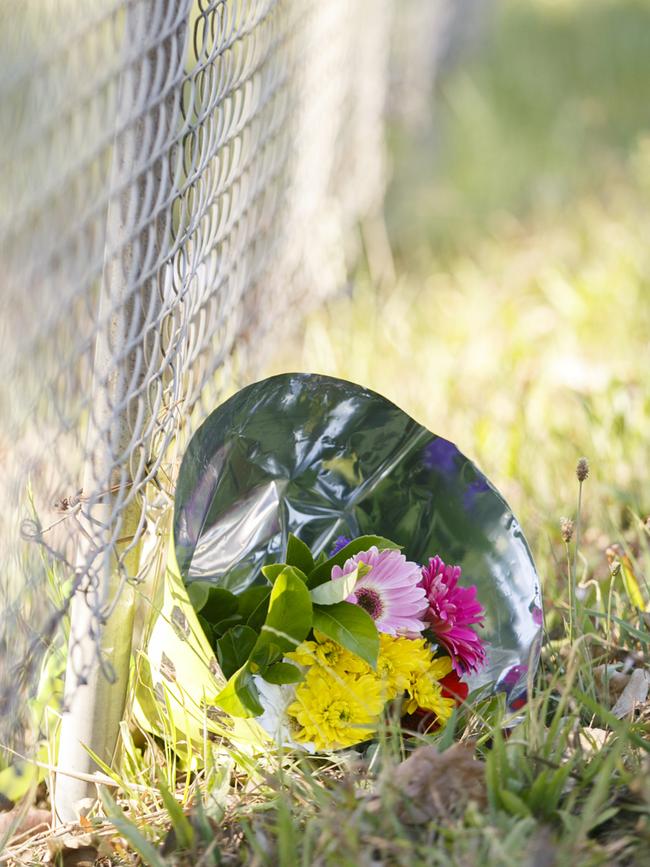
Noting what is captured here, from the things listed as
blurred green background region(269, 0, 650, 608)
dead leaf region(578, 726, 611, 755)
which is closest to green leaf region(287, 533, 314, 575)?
dead leaf region(578, 726, 611, 755)

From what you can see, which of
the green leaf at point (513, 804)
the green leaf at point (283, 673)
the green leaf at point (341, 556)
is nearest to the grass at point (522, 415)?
the green leaf at point (513, 804)

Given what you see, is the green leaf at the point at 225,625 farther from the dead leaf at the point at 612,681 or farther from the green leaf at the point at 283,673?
the dead leaf at the point at 612,681

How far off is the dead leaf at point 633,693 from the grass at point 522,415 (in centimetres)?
2

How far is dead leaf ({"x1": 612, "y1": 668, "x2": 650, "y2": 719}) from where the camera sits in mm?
1469

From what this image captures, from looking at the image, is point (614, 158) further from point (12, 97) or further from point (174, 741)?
point (174, 741)

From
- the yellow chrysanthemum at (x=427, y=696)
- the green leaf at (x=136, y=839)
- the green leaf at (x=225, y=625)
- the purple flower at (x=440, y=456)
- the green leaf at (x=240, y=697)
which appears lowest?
the green leaf at (x=136, y=839)

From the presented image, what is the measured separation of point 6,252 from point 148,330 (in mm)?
2161

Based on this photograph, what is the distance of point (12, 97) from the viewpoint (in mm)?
3619

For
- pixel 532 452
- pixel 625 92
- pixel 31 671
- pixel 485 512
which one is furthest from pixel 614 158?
pixel 31 671

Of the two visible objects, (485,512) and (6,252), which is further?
(6,252)

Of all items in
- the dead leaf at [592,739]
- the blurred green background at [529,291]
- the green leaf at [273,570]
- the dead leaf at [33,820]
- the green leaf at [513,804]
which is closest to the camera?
the green leaf at [513,804]

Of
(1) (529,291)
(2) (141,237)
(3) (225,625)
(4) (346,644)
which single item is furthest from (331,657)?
(1) (529,291)

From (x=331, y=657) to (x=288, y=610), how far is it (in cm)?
11

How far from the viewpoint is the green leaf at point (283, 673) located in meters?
1.37
